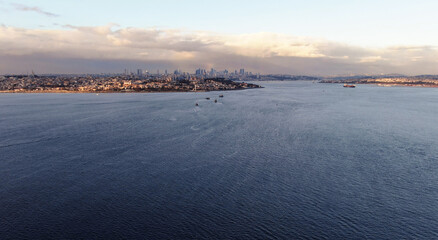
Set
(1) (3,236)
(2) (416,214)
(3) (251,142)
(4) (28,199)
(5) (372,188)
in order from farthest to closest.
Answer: (3) (251,142)
(5) (372,188)
(4) (28,199)
(2) (416,214)
(1) (3,236)

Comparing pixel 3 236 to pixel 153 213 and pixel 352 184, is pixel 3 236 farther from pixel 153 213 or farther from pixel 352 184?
pixel 352 184

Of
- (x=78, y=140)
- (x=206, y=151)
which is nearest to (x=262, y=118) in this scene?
(x=206, y=151)

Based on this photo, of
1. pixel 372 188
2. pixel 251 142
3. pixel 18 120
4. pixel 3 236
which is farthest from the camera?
pixel 18 120

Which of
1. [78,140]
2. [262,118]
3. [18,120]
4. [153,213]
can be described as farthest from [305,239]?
[18,120]

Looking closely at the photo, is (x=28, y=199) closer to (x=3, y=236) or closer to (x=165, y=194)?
(x=3, y=236)

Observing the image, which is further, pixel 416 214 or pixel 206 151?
pixel 206 151

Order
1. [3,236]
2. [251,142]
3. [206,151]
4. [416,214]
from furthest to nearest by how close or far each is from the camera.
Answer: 1. [251,142]
2. [206,151]
3. [416,214]
4. [3,236]
